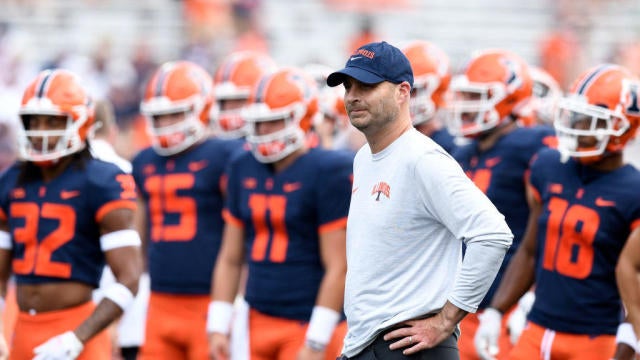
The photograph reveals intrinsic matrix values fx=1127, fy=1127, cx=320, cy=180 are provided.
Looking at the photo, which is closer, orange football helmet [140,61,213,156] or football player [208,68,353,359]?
football player [208,68,353,359]

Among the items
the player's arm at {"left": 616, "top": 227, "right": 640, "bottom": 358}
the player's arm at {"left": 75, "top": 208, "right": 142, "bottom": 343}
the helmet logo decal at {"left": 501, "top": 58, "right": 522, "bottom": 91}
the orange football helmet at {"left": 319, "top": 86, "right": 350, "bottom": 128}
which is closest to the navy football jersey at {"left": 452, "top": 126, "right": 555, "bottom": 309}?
the helmet logo decal at {"left": 501, "top": 58, "right": 522, "bottom": 91}

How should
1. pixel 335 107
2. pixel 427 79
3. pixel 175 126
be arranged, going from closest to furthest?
pixel 175 126 < pixel 427 79 < pixel 335 107

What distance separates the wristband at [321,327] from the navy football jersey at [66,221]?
1.03 m

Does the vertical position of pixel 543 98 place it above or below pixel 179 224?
above

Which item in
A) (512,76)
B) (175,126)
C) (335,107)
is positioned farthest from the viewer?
(335,107)

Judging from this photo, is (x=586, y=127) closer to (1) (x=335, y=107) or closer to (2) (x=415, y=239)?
(2) (x=415, y=239)

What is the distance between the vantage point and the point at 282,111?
5.98m

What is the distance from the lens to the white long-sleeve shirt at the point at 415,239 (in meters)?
3.70

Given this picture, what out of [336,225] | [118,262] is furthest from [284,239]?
[118,262]

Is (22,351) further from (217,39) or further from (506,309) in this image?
(217,39)

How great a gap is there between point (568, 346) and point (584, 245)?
46 cm

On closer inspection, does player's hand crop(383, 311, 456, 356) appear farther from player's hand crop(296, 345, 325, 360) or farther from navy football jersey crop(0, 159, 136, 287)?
navy football jersey crop(0, 159, 136, 287)

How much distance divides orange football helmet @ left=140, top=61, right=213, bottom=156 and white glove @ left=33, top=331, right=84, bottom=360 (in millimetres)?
2010

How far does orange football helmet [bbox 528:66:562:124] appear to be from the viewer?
756 centimetres
